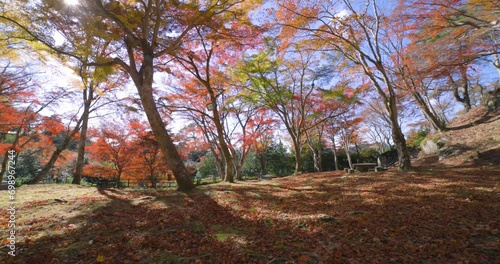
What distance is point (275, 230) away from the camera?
130 inches

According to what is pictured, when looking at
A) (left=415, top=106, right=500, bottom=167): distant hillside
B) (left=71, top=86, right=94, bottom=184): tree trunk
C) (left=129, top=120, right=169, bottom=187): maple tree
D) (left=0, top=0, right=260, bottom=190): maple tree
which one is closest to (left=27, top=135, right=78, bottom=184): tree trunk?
(left=71, top=86, right=94, bottom=184): tree trunk

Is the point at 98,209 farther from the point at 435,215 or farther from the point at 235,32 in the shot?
the point at 235,32

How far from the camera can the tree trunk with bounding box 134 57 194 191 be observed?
6.31m

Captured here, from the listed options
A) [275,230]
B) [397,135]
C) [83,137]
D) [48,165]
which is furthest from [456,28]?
[48,165]

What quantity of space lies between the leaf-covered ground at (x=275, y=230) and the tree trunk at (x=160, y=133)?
149cm

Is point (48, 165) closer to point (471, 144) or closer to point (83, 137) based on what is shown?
point (83, 137)

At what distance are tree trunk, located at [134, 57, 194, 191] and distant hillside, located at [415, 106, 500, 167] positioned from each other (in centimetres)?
1207

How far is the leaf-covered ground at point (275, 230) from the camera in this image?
7.95 ft

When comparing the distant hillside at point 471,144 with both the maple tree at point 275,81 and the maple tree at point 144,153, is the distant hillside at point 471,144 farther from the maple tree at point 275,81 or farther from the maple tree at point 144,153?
the maple tree at point 144,153

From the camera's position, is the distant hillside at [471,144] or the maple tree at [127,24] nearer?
the maple tree at [127,24]

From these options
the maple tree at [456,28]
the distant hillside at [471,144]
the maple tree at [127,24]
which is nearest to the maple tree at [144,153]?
the maple tree at [127,24]

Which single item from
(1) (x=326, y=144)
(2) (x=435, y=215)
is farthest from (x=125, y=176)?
(1) (x=326, y=144)

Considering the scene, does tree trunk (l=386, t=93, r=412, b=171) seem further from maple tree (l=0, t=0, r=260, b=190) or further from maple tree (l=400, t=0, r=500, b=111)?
maple tree (l=0, t=0, r=260, b=190)

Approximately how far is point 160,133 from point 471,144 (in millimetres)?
15413
